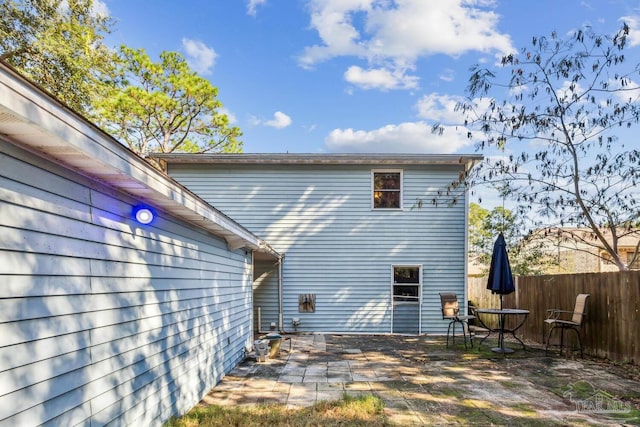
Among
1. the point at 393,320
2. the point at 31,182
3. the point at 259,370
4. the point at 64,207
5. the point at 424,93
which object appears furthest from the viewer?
the point at 424,93

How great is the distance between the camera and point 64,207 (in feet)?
6.59

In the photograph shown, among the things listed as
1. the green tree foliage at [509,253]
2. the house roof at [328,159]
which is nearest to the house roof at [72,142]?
the house roof at [328,159]

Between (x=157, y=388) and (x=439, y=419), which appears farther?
(x=439, y=419)

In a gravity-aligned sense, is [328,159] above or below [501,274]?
above

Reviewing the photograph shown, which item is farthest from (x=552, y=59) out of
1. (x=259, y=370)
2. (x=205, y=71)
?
(x=205, y=71)

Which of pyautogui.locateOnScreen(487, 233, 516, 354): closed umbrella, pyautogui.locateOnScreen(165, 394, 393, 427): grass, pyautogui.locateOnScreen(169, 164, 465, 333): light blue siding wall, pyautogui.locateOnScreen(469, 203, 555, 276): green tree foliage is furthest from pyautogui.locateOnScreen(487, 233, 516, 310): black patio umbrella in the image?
pyautogui.locateOnScreen(469, 203, 555, 276): green tree foliage

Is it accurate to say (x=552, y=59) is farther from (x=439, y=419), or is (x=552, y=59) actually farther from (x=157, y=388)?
(x=157, y=388)

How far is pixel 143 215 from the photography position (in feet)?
9.45

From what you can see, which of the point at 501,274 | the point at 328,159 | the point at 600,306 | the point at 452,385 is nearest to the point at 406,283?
the point at 501,274

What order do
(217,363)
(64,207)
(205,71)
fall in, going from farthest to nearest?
(205,71) < (217,363) < (64,207)

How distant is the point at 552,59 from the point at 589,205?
2951 mm

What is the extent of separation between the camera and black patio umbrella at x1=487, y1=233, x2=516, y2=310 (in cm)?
669

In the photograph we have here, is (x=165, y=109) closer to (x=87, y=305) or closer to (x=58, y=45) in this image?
(x=58, y=45)

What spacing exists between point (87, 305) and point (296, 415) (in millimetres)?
2249
